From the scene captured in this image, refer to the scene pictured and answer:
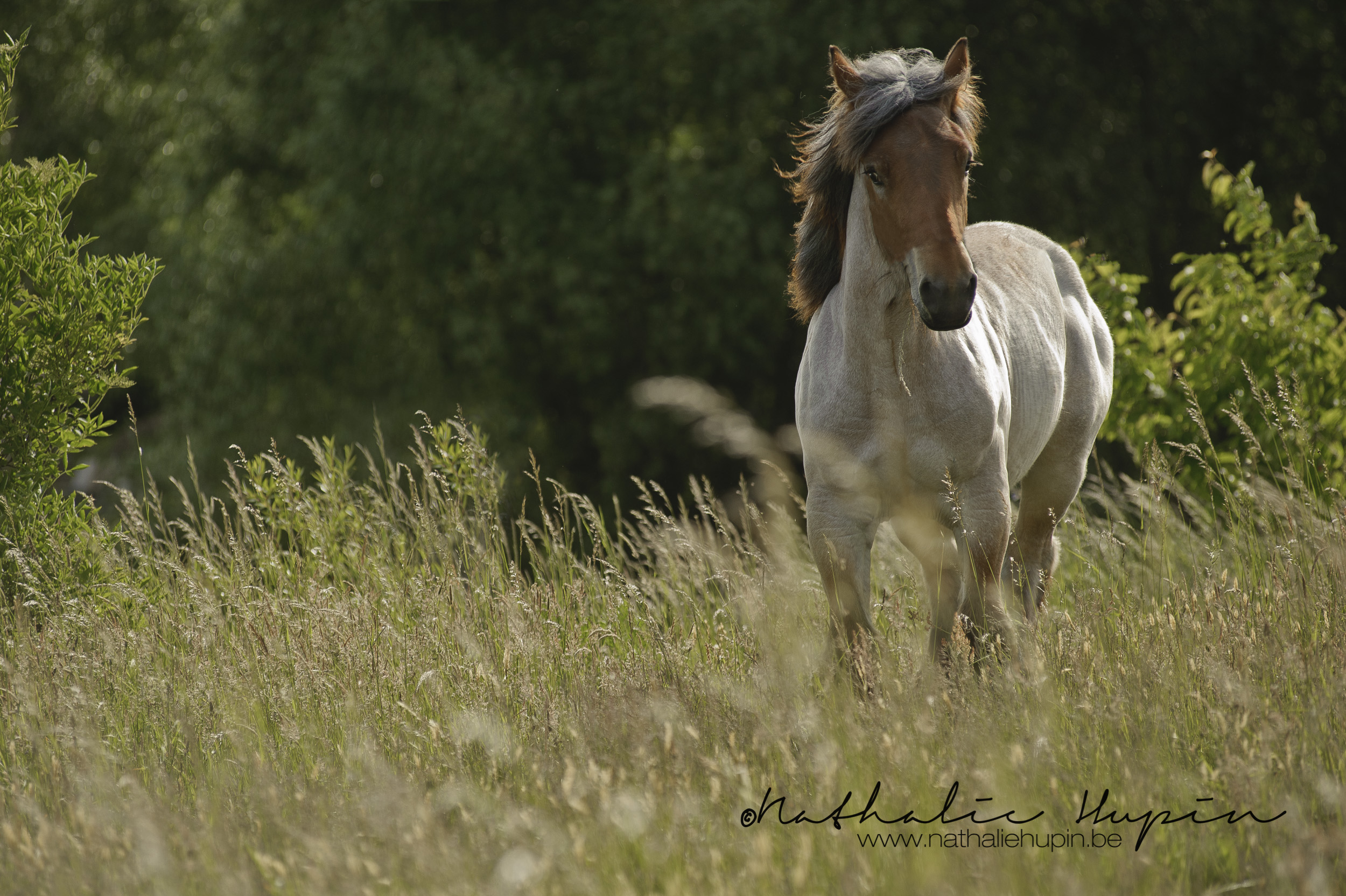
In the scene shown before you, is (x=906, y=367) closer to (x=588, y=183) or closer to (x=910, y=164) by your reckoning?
(x=910, y=164)

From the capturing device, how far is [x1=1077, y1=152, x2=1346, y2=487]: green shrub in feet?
19.7

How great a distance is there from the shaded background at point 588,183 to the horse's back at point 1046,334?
7.42 metres

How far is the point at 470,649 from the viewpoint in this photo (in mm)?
3473

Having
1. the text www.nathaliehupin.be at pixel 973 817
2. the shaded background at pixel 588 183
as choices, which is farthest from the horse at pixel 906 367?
the shaded background at pixel 588 183

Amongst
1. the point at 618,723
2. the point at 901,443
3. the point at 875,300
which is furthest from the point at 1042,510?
the point at 618,723

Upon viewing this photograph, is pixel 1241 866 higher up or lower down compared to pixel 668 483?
higher up

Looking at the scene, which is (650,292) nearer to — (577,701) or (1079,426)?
(1079,426)

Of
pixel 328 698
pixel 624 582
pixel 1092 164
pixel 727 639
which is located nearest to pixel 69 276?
pixel 328 698

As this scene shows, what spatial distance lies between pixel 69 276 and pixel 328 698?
2362 mm

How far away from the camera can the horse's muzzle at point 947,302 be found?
309cm

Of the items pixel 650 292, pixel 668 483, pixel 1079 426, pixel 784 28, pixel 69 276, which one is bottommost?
pixel 668 483

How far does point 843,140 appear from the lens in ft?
11.5

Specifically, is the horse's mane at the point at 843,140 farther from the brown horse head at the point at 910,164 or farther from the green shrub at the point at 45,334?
the green shrub at the point at 45,334

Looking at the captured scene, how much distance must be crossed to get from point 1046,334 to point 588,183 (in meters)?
10.2
